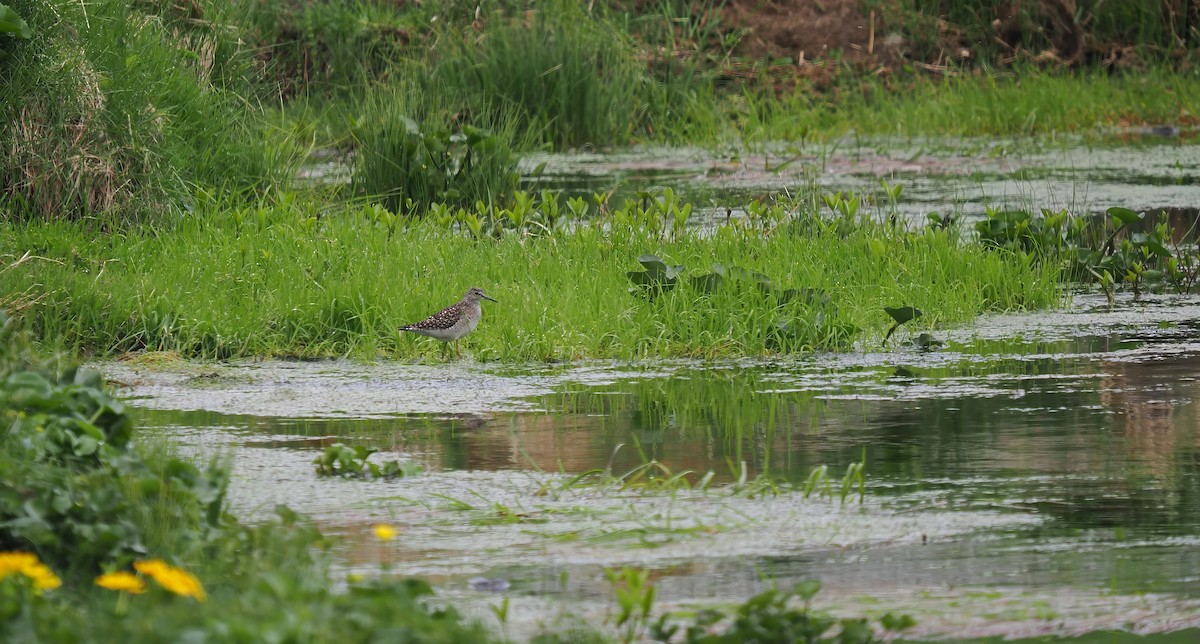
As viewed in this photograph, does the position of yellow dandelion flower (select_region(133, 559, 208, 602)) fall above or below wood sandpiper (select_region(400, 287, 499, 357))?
above

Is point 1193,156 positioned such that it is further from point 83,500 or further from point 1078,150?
point 83,500

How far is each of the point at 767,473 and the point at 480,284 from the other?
10.6ft

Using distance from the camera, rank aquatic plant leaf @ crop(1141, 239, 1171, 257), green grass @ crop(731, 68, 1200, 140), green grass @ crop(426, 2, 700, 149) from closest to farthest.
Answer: aquatic plant leaf @ crop(1141, 239, 1171, 257) → green grass @ crop(426, 2, 700, 149) → green grass @ crop(731, 68, 1200, 140)

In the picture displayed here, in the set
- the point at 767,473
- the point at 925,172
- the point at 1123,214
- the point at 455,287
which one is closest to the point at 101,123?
the point at 455,287

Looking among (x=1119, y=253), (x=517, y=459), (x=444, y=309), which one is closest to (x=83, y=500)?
Answer: (x=517, y=459)

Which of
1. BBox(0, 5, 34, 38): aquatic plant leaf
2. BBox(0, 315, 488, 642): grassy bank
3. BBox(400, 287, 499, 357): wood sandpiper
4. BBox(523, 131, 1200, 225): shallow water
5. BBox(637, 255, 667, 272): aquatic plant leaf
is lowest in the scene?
BBox(523, 131, 1200, 225): shallow water

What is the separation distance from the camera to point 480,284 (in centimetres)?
837

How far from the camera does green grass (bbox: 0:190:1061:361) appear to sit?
Result: 25.1ft

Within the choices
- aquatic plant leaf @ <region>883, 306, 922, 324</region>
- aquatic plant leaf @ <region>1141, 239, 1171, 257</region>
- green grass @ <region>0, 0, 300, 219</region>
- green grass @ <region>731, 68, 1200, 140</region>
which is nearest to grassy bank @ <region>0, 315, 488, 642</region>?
aquatic plant leaf @ <region>883, 306, 922, 324</region>

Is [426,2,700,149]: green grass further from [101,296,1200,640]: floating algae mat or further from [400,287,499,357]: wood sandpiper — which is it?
[101,296,1200,640]: floating algae mat

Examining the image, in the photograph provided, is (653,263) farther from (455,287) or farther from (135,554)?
(135,554)

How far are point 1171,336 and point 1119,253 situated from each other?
152cm

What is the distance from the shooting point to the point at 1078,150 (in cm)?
1483

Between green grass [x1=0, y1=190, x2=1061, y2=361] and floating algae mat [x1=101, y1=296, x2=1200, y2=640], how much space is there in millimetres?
236
